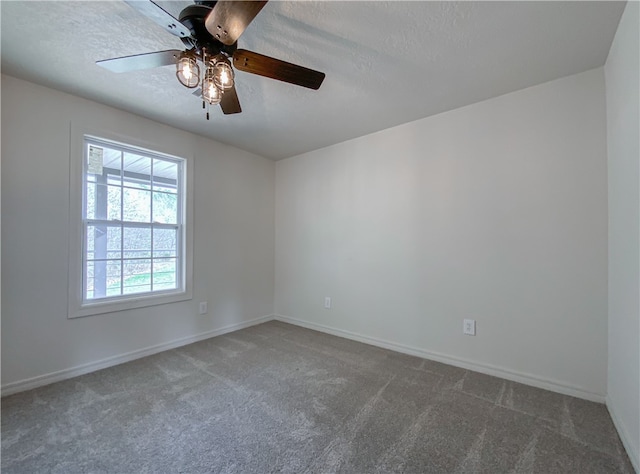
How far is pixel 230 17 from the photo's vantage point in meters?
1.14

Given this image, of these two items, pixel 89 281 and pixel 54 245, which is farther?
pixel 89 281

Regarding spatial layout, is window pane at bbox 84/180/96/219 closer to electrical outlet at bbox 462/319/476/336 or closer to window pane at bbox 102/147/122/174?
window pane at bbox 102/147/122/174

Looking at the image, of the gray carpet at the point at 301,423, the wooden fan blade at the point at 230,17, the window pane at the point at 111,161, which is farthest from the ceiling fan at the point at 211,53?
the gray carpet at the point at 301,423

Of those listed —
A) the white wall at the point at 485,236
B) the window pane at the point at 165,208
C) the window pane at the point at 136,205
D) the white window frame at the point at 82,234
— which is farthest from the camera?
the window pane at the point at 165,208

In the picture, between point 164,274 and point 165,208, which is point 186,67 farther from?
point 164,274

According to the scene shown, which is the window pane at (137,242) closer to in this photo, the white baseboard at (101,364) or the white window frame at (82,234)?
the white window frame at (82,234)

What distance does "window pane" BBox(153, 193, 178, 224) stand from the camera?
9.55 ft

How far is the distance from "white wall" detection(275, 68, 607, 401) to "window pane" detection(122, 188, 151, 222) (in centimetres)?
196

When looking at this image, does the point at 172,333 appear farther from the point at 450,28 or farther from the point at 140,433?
the point at 450,28

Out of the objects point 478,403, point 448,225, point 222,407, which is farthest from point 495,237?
point 222,407

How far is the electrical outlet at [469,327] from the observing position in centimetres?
244

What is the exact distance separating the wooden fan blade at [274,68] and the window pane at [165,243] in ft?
6.90

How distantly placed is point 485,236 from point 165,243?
3132mm

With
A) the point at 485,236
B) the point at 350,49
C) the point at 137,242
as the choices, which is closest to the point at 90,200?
the point at 137,242
